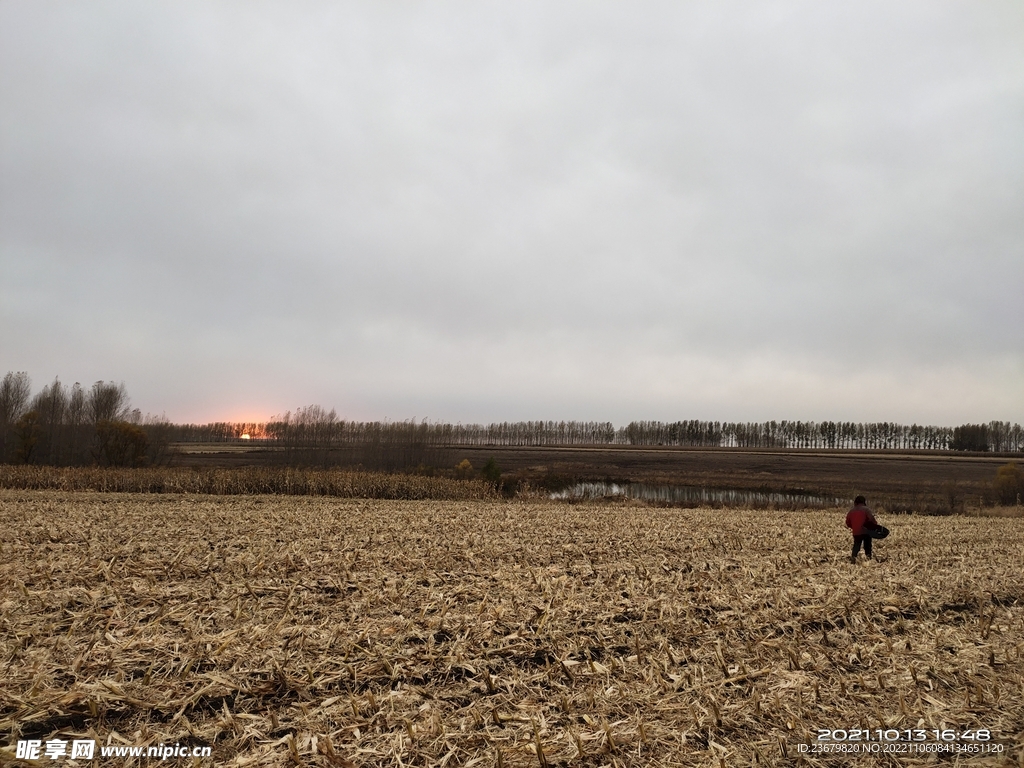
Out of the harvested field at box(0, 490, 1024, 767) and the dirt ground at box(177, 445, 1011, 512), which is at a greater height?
the harvested field at box(0, 490, 1024, 767)

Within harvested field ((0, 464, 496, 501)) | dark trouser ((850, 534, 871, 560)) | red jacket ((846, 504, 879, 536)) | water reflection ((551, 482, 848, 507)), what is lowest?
water reflection ((551, 482, 848, 507))

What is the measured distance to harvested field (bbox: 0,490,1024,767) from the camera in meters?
5.01

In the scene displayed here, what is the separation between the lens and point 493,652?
22.3 feet

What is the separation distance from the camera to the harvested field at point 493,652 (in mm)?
5012

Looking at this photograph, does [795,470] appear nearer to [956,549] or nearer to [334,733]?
[956,549]

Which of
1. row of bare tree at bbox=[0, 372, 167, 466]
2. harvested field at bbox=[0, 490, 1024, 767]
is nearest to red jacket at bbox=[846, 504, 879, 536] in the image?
harvested field at bbox=[0, 490, 1024, 767]

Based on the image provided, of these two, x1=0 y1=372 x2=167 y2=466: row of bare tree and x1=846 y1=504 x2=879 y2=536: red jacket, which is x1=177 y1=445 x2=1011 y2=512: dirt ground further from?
x1=846 y1=504 x2=879 y2=536: red jacket

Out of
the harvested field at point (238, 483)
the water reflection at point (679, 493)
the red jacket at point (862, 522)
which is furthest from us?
the water reflection at point (679, 493)

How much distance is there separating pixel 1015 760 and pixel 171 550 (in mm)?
15064
